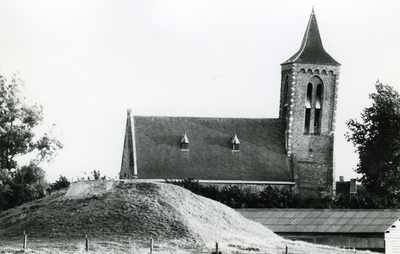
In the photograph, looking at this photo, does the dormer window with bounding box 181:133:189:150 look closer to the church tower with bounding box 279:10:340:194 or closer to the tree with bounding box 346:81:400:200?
the church tower with bounding box 279:10:340:194

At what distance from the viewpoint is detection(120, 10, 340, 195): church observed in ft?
226

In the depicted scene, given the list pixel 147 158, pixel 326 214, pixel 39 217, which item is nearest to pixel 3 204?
Answer: pixel 147 158

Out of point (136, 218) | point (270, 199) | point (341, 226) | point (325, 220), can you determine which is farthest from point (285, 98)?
point (136, 218)

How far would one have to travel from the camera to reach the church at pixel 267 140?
6888 centimetres

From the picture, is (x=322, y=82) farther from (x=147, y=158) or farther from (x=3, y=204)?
(x=3, y=204)

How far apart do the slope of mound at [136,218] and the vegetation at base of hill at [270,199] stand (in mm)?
10429

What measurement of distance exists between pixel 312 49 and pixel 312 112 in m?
5.96

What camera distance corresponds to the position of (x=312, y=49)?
73.6m

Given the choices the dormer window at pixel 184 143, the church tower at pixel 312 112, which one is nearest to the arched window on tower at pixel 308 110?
the church tower at pixel 312 112

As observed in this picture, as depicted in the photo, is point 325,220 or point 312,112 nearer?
point 325,220

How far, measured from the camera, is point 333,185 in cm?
7088

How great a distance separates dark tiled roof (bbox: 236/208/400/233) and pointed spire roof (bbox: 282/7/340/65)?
796 inches

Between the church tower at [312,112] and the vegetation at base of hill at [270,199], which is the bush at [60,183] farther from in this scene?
the church tower at [312,112]

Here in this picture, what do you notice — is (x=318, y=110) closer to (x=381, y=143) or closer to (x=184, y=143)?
(x=381, y=143)
